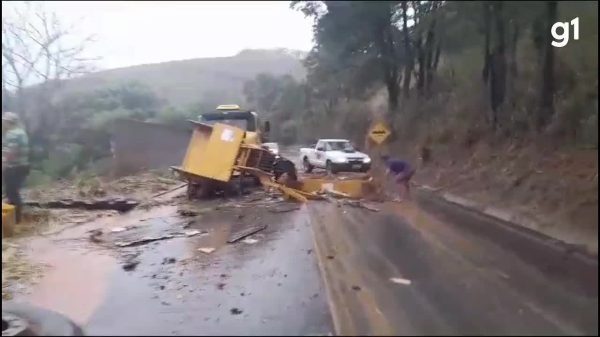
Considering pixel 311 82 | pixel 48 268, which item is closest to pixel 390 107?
pixel 48 268

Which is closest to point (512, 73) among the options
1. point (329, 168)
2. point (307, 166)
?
point (307, 166)

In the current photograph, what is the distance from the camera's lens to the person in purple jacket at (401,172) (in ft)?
40.5

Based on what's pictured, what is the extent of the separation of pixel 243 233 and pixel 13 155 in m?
5.35

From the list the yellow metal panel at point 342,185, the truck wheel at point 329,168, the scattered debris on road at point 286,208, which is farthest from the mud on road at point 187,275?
the truck wheel at point 329,168

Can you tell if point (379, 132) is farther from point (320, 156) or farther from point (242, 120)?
point (242, 120)

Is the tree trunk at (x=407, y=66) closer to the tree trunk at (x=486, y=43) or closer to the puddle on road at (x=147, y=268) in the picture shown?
the tree trunk at (x=486, y=43)

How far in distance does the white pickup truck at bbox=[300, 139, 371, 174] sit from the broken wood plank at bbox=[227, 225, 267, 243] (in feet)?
11.0

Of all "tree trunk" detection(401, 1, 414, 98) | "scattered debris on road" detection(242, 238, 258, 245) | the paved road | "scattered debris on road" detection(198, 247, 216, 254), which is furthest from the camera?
"tree trunk" detection(401, 1, 414, 98)

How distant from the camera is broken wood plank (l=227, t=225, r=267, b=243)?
11621mm

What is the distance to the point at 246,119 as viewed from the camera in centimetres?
2147

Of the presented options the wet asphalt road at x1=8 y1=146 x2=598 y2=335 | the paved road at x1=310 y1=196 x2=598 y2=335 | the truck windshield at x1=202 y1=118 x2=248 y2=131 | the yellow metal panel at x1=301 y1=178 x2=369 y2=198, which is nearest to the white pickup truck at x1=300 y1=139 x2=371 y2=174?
the yellow metal panel at x1=301 y1=178 x2=369 y2=198

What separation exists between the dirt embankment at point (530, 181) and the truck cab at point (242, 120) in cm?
803

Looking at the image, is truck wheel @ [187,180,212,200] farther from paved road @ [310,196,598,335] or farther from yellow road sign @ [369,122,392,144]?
paved road @ [310,196,598,335]

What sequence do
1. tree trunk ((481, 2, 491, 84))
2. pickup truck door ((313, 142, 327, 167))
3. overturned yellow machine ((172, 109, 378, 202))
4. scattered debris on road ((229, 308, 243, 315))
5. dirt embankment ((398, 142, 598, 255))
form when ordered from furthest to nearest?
pickup truck door ((313, 142, 327, 167)), overturned yellow machine ((172, 109, 378, 202)), tree trunk ((481, 2, 491, 84)), dirt embankment ((398, 142, 598, 255)), scattered debris on road ((229, 308, 243, 315))
